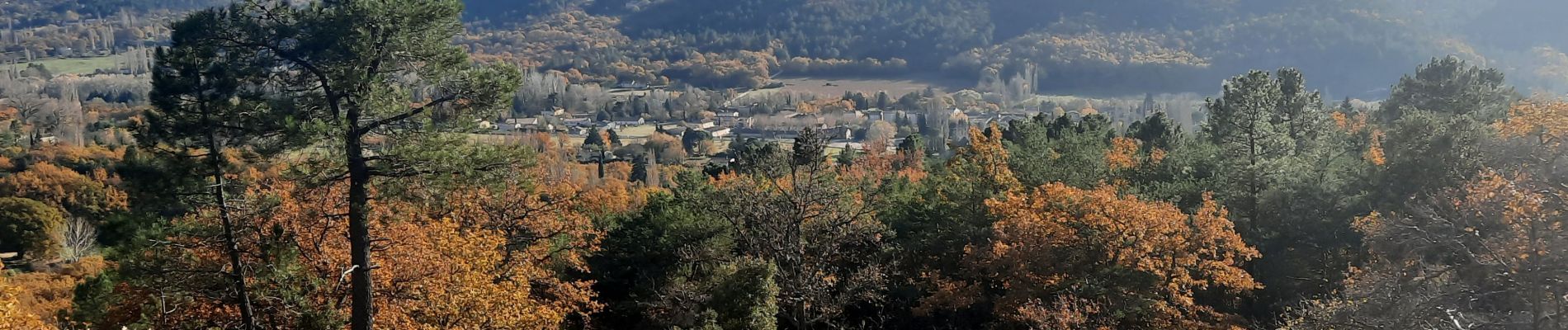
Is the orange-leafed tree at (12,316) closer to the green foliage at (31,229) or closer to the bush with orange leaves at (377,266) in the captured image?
the bush with orange leaves at (377,266)

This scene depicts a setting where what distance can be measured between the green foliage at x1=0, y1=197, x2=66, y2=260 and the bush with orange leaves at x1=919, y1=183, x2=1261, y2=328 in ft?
160

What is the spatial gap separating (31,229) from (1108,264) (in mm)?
54037

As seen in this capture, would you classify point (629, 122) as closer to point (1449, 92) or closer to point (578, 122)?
point (578, 122)

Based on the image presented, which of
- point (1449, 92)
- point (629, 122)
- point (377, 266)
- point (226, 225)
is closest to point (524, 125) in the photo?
point (629, 122)

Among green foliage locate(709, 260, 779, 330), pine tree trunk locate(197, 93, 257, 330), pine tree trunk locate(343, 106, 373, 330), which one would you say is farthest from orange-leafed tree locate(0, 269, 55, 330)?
green foliage locate(709, 260, 779, 330)

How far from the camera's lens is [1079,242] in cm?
2192

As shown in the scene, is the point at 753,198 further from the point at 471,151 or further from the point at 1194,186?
the point at 1194,186

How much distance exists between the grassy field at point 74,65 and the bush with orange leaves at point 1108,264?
21275cm

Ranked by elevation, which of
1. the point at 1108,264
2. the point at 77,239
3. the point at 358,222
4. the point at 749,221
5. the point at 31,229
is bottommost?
the point at 77,239

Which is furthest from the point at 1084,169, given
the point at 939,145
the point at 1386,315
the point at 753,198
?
the point at 939,145

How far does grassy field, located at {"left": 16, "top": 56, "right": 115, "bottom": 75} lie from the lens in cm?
18071

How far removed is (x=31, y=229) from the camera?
47719 mm

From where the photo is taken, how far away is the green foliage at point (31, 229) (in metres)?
46.9

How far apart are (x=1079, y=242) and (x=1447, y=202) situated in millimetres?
7425
